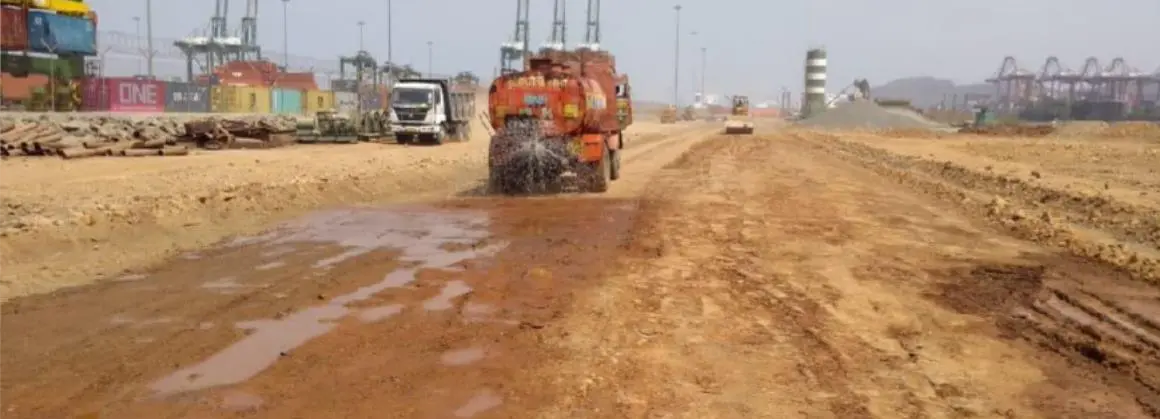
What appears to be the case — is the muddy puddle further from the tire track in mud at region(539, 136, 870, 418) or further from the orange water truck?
the orange water truck

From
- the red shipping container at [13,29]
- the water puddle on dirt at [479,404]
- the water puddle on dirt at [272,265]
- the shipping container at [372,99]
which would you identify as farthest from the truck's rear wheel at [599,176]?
the shipping container at [372,99]

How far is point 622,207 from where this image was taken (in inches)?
706

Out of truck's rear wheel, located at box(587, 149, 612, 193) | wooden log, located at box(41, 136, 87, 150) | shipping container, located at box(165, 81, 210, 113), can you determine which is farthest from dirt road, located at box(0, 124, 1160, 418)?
shipping container, located at box(165, 81, 210, 113)

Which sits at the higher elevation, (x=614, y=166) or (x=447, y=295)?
(x=614, y=166)

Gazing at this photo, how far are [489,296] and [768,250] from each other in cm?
438

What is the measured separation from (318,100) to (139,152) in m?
45.7

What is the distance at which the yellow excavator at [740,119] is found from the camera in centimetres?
6494

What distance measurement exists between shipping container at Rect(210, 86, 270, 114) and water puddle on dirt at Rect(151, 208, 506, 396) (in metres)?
46.0

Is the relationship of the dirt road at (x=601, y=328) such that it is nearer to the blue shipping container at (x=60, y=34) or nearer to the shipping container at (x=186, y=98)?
the blue shipping container at (x=60, y=34)

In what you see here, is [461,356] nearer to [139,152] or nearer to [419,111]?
[139,152]

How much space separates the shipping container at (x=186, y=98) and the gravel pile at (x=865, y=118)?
44972 mm

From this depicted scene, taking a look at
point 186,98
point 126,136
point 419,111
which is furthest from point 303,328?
point 186,98

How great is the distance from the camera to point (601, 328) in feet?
26.3

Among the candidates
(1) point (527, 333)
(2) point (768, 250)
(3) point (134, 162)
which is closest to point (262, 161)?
(3) point (134, 162)
